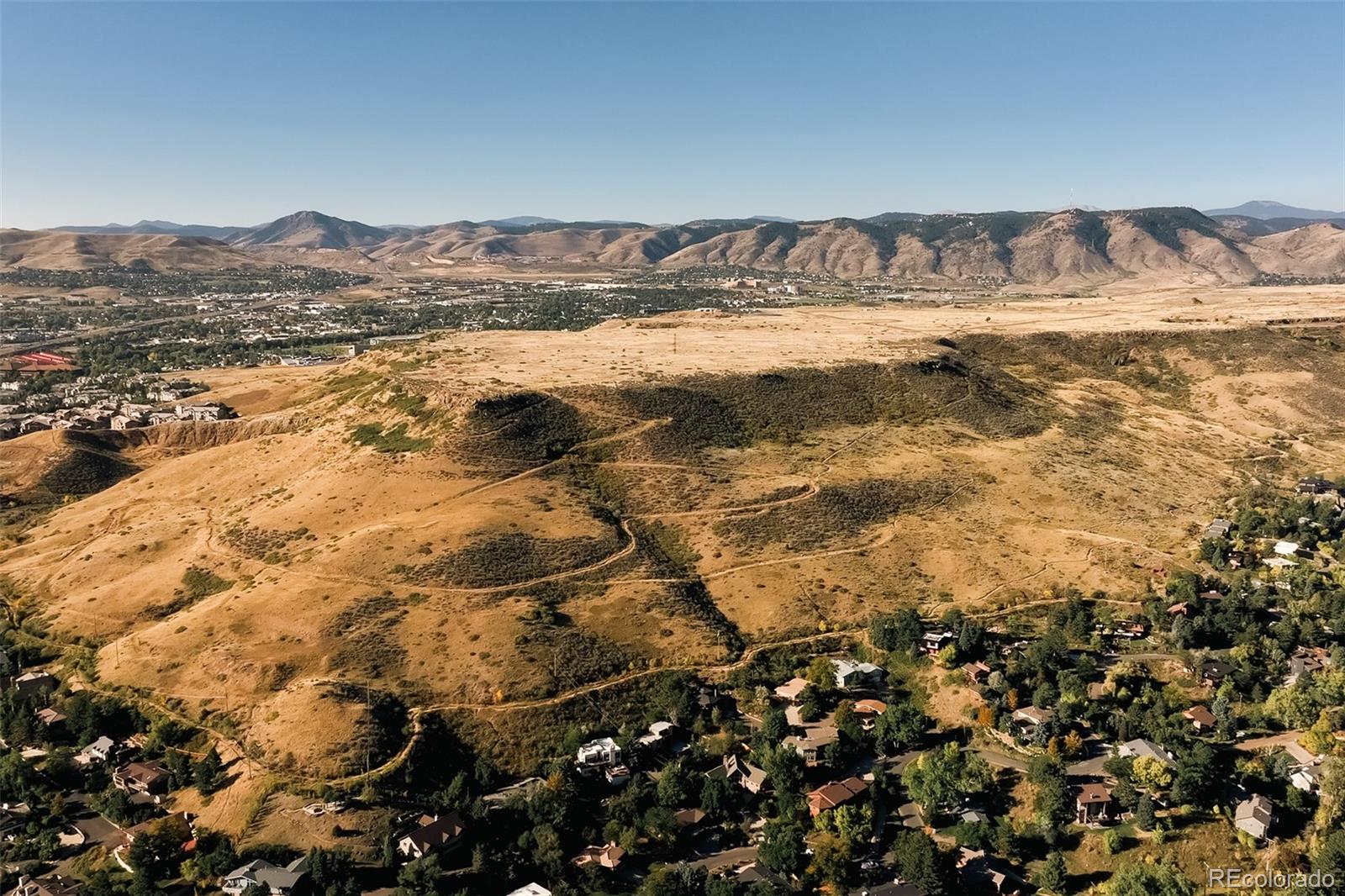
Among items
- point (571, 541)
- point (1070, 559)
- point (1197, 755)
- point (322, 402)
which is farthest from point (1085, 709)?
point (322, 402)

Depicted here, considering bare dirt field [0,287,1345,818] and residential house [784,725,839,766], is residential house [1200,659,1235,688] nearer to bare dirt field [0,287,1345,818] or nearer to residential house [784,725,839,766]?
bare dirt field [0,287,1345,818]

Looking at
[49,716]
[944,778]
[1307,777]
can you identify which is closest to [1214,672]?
[1307,777]

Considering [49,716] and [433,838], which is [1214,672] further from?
[49,716]

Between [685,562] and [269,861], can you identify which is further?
[685,562]

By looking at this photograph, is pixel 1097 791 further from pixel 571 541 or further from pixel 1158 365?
pixel 1158 365

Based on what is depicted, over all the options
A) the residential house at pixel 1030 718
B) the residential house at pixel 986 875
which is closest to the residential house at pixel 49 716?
the residential house at pixel 986 875

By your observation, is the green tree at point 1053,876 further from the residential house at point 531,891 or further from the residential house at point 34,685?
the residential house at point 34,685
